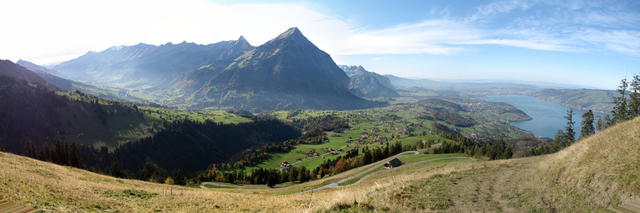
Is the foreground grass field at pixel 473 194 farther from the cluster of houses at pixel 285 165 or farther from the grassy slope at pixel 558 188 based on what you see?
the cluster of houses at pixel 285 165

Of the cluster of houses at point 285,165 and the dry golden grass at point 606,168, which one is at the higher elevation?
the dry golden grass at point 606,168

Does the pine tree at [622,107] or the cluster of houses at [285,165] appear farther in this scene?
the cluster of houses at [285,165]

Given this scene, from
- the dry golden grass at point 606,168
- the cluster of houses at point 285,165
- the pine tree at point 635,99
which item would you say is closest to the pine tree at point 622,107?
the pine tree at point 635,99

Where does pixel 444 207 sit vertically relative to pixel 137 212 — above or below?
above

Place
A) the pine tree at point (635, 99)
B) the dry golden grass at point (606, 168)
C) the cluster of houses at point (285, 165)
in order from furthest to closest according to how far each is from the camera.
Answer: the cluster of houses at point (285, 165) < the pine tree at point (635, 99) < the dry golden grass at point (606, 168)

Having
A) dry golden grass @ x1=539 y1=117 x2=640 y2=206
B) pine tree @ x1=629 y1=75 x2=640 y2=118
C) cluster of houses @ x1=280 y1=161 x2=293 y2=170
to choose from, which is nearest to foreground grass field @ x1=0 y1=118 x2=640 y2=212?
dry golden grass @ x1=539 y1=117 x2=640 y2=206

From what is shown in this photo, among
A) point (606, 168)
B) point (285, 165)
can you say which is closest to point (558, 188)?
point (606, 168)

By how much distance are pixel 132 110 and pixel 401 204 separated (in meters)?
245

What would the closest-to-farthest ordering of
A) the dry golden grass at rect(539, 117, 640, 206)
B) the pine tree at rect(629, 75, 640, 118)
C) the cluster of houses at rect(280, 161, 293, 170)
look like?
the dry golden grass at rect(539, 117, 640, 206), the pine tree at rect(629, 75, 640, 118), the cluster of houses at rect(280, 161, 293, 170)

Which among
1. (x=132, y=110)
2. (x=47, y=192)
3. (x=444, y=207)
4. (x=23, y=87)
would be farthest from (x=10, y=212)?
(x=23, y=87)

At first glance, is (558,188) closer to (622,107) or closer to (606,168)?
(606,168)

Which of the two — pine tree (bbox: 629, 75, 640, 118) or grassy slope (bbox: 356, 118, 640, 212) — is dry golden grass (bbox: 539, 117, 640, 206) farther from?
pine tree (bbox: 629, 75, 640, 118)

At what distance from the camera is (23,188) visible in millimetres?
11367

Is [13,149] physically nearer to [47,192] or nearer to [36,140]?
[36,140]
